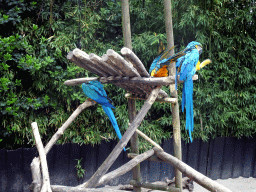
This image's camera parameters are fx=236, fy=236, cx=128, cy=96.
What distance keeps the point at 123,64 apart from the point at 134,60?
70 mm

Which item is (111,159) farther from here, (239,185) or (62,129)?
(239,185)

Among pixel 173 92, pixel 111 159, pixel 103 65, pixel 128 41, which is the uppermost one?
pixel 128 41

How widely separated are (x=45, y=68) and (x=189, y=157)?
2.10 m

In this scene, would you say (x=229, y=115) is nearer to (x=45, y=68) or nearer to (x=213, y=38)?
(x=213, y=38)

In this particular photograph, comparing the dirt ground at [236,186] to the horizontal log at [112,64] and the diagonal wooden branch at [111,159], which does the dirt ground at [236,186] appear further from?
the horizontal log at [112,64]

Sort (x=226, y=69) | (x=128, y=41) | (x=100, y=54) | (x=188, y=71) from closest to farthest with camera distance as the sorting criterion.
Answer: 1. (x=188, y=71)
2. (x=128, y=41)
3. (x=100, y=54)
4. (x=226, y=69)

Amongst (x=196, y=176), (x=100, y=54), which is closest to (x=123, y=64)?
(x=196, y=176)

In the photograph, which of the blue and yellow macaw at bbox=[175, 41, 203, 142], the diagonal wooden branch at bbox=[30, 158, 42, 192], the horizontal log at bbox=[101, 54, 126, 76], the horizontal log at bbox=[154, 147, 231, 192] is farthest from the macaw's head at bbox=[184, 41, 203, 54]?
the diagonal wooden branch at bbox=[30, 158, 42, 192]

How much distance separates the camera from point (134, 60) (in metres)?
1.40

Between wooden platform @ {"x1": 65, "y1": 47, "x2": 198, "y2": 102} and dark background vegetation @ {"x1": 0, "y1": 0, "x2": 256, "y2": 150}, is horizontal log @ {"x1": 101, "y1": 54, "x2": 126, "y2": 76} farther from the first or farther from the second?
dark background vegetation @ {"x1": 0, "y1": 0, "x2": 256, "y2": 150}

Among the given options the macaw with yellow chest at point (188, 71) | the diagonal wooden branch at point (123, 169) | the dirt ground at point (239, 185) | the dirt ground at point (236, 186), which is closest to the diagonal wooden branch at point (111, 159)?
the diagonal wooden branch at point (123, 169)

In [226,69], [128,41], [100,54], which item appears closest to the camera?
[128,41]

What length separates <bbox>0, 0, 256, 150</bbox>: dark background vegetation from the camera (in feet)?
8.34

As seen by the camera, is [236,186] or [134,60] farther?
[236,186]
